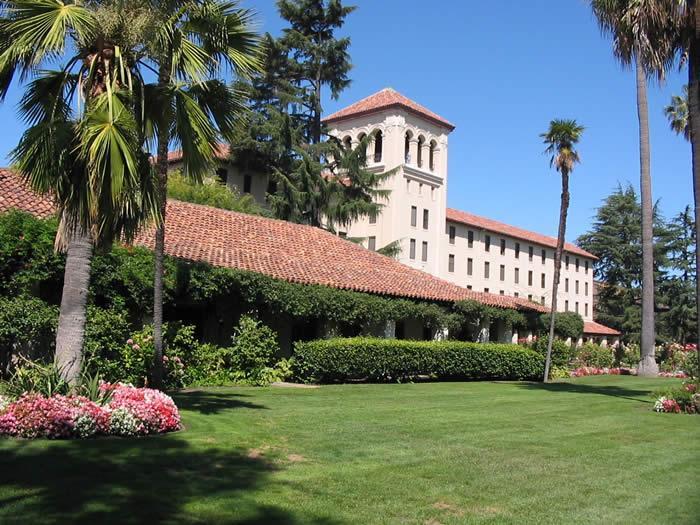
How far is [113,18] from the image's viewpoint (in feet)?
31.8

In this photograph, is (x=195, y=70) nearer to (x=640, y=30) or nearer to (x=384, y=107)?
(x=640, y=30)

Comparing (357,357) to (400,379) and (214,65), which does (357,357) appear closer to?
(400,379)

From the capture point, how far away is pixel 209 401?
45.7 feet

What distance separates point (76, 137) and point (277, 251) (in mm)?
14739


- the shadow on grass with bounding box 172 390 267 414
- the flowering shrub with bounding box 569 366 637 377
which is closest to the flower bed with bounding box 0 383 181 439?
the shadow on grass with bounding box 172 390 267 414

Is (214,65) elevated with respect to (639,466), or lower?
elevated

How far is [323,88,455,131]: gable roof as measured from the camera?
53.6 m

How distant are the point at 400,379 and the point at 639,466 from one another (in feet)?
48.5

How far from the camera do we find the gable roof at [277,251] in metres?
19.5

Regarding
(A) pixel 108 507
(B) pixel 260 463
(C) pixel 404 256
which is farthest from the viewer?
(C) pixel 404 256

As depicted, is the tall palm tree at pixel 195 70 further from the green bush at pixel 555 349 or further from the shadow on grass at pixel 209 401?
the green bush at pixel 555 349

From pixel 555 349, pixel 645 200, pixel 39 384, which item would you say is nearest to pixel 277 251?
pixel 555 349

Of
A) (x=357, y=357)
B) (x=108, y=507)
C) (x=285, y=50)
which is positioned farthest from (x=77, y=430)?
(x=285, y=50)

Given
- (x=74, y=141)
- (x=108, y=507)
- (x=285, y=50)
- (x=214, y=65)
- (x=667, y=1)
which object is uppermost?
(x=285, y=50)
